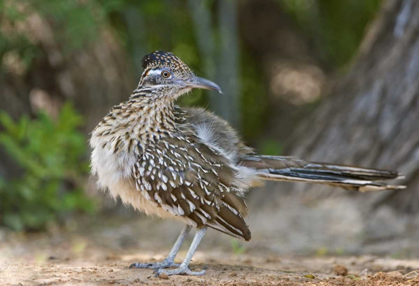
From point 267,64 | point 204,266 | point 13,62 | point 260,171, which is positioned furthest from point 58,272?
point 267,64

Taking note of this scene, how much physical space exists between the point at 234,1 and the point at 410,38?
12.5ft

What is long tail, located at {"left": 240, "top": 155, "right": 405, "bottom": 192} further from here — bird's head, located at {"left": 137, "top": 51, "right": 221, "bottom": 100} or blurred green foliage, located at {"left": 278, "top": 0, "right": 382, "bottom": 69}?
blurred green foliage, located at {"left": 278, "top": 0, "right": 382, "bottom": 69}

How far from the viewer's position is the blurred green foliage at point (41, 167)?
7.72 metres

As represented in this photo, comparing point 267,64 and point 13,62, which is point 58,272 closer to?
point 13,62

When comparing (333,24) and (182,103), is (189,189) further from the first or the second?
(333,24)

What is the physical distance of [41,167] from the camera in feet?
25.7

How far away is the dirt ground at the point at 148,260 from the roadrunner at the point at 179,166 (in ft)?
1.18

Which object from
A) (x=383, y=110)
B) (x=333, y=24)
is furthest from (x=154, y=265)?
(x=333, y=24)

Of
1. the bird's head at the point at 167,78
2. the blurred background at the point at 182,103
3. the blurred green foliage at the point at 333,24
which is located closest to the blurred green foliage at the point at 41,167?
the blurred background at the point at 182,103

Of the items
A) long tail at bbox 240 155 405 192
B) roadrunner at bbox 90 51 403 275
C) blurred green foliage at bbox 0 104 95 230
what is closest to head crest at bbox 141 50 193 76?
roadrunner at bbox 90 51 403 275

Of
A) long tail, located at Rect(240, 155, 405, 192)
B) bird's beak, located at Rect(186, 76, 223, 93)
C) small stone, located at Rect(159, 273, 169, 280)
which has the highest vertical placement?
bird's beak, located at Rect(186, 76, 223, 93)

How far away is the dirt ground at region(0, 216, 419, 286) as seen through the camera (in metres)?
4.35

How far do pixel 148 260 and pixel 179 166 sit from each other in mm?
1463

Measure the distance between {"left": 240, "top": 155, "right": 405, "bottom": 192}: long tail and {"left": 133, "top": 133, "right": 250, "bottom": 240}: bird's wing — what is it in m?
0.54
